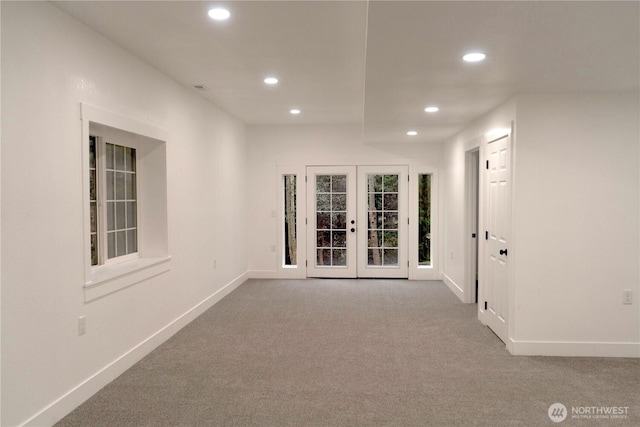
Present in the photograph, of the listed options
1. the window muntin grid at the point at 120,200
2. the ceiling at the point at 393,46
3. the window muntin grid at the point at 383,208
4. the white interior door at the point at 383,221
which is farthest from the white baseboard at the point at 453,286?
the window muntin grid at the point at 120,200

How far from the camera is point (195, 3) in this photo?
114 inches

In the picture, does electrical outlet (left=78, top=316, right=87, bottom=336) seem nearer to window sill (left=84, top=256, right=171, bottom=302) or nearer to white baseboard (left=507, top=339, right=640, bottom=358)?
window sill (left=84, top=256, right=171, bottom=302)

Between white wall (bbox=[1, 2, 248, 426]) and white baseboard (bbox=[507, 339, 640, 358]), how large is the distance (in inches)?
131

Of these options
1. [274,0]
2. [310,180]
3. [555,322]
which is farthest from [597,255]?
[310,180]

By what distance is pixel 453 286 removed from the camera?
712cm

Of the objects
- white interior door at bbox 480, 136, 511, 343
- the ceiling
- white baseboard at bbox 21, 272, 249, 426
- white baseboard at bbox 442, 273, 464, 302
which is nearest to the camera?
the ceiling

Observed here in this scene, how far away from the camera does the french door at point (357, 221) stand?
817 centimetres

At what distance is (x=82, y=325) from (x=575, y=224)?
4.01m

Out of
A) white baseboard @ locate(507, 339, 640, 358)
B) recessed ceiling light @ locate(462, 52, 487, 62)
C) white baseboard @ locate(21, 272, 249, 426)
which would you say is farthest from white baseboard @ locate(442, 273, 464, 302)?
recessed ceiling light @ locate(462, 52, 487, 62)

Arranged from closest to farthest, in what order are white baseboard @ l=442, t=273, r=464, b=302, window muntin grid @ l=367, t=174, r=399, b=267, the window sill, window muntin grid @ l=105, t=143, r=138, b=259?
the window sill, window muntin grid @ l=105, t=143, r=138, b=259, white baseboard @ l=442, t=273, r=464, b=302, window muntin grid @ l=367, t=174, r=399, b=267

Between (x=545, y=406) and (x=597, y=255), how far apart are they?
A: 1631 mm

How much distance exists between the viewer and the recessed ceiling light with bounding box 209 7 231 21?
3.02 metres

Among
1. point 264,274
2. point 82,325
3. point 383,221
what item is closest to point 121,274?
point 82,325

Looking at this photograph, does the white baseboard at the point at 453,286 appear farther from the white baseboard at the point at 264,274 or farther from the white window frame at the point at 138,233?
the white window frame at the point at 138,233
